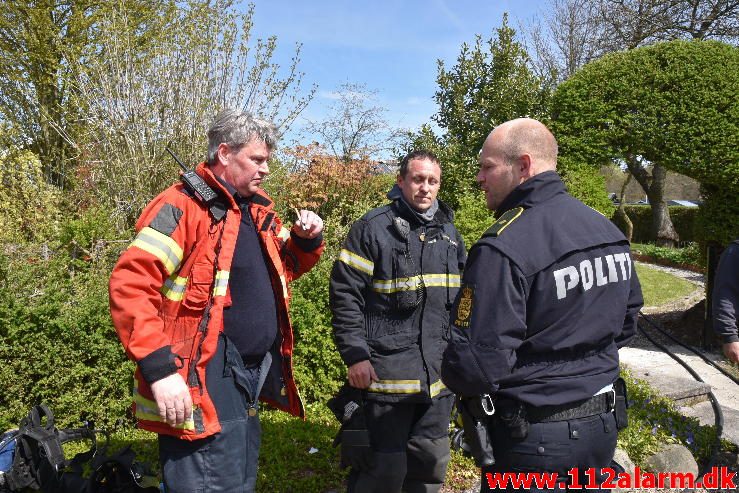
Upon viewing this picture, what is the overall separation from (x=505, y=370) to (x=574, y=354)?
31 centimetres

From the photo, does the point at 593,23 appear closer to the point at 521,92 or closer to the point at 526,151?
the point at 521,92

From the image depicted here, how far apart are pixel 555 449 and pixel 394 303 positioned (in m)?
1.25

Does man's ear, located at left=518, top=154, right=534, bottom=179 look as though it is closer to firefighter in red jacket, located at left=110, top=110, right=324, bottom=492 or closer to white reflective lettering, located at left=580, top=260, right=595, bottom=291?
white reflective lettering, located at left=580, top=260, right=595, bottom=291

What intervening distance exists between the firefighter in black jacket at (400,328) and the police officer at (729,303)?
193 centimetres

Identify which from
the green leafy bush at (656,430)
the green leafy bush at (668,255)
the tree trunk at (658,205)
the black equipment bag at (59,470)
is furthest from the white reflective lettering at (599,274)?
the tree trunk at (658,205)

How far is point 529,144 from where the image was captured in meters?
2.28

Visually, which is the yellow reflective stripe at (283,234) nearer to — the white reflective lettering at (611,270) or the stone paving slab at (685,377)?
the white reflective lettering at (611,270)

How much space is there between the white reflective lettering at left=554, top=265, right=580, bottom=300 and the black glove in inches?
57.5

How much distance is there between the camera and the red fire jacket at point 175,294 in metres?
2.06

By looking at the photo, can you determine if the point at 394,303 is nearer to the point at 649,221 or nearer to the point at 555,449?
the point at 555,449

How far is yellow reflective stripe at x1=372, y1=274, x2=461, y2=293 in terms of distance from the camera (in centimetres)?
312

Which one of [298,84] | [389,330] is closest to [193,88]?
[298,84]

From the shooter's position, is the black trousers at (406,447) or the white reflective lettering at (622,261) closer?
the white reflective lettering at (622,261)

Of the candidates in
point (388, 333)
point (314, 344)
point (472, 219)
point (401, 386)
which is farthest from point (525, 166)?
point (472, 219)
